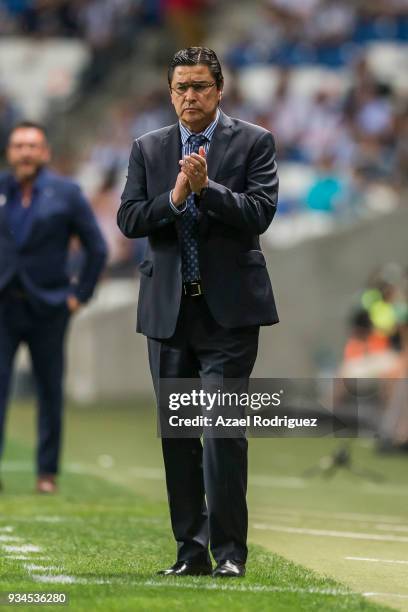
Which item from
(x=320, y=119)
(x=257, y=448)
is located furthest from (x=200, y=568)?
(x=320, y=119)

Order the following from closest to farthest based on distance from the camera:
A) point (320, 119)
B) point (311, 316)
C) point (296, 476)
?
point (296, 476)
point (311, 316)
point (320, 119)

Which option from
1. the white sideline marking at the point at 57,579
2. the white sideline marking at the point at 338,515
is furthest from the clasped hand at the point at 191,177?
the white sideline marking at the point at 338,515

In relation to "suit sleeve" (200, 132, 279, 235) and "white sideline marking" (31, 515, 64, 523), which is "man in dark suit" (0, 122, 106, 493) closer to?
"white sideline marking" (31, 515, 64, 523)

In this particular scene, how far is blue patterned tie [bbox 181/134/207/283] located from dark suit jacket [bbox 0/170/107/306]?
3.85m

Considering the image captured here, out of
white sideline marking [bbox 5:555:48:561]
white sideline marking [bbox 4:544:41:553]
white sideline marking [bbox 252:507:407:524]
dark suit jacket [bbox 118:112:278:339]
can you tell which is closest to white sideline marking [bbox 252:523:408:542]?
white sideline marking [bbox 252:507:407:524]

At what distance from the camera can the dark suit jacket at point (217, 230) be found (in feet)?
20.9

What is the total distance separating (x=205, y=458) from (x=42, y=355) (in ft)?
13.6

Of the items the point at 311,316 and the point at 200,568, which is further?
the point at 311,316

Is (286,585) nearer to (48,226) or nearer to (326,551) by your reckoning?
(326,551)

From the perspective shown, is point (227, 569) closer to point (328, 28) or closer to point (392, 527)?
point (392, 527)

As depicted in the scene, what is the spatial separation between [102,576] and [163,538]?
1.64 metres

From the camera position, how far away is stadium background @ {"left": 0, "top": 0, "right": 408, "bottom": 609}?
14.0 metres

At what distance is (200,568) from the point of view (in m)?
6.50

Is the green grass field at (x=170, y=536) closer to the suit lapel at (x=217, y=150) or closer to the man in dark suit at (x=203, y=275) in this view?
the man in dark suit at (x=203, y=275)
